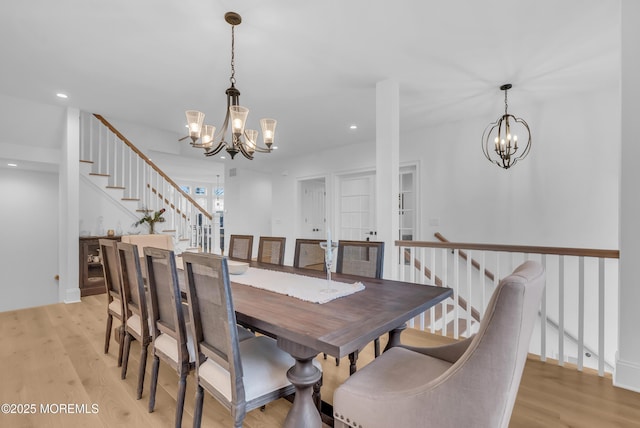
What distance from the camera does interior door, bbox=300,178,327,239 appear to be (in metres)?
6.46

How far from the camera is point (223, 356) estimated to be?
4.02ft

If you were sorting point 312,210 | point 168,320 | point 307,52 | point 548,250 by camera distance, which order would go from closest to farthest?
point 168,320
point 548,250
point 307,52
point 312,210

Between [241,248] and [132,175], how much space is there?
2.79 m

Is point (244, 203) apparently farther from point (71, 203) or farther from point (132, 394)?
point (132, 394)

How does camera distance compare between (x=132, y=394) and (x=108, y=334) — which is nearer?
(x=132, y=394)

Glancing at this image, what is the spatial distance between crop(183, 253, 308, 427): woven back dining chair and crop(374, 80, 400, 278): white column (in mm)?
1756

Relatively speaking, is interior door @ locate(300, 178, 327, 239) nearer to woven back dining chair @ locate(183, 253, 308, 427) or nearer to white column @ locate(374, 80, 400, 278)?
white column @ locate(374, 80, 400, 278)

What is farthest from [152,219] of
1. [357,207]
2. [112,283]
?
[357,207]

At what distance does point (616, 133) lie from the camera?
3141 millimetres

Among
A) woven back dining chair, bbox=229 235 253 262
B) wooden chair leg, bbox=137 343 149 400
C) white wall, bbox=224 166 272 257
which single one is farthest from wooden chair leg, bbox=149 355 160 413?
white wall, bbox=224 166 272 257

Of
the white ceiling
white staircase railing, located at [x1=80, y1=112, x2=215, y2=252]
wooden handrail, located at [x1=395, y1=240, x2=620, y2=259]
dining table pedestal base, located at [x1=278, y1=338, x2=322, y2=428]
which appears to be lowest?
dining table pedestal base, located at [x1=278, y1=338, x2=322, y2=428]

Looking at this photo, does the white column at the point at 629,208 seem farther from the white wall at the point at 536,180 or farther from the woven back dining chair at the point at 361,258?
the woven back dining chair at the point at 361,258

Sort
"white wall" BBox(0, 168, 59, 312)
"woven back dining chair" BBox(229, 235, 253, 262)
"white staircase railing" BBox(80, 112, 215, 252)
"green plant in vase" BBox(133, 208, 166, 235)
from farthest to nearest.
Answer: "white wall" BBox(0, 168, 59, 312) < "green plant in vase" BBox(133, 208, 166, 235) < "white staircase railing" BBox(80, 112, 215, 252) < "woven back dining chair" BBox(229, 235, 253, 262)

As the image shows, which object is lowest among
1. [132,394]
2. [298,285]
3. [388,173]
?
[132,394]
